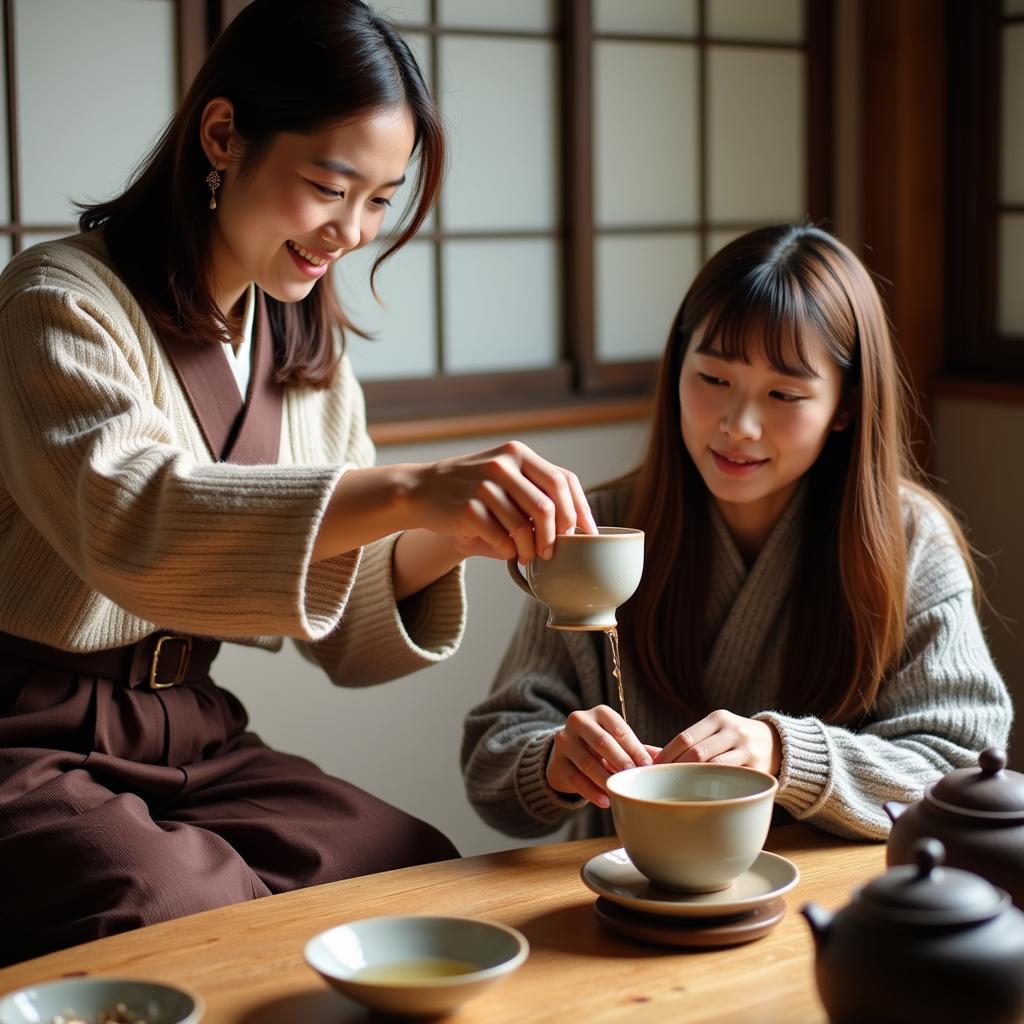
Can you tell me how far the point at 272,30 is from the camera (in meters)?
1.82

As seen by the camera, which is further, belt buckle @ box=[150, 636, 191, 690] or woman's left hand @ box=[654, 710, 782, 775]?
belt buckle @ box=[150, 636, 191, 690]

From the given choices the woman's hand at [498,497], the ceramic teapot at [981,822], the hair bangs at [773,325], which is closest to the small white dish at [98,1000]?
the woman's hand at [498,497]

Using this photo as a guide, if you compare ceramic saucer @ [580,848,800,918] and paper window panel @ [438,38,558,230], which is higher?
paper window panel @ [438,38,558,230]

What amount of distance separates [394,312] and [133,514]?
65.5 inches

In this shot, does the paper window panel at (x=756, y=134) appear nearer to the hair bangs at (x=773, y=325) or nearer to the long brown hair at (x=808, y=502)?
the long brown hair at (x=808, y=502)

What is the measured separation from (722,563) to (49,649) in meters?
0.92

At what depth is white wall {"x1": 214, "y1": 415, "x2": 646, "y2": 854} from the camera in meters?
2.90

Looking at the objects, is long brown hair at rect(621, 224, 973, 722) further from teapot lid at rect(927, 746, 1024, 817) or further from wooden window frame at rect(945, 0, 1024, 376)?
wooden window frame at rect(945, 0, 1024, 376)

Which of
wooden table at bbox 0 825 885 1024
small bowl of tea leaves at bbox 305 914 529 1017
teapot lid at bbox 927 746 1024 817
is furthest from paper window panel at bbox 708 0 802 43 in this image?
small bowl of tea leaves at bbox 305 914 529 1017

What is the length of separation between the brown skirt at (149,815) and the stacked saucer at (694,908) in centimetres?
55

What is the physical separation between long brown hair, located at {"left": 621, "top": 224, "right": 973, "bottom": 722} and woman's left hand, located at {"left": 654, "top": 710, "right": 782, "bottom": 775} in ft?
0.89

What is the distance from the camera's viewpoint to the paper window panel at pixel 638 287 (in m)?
3.40

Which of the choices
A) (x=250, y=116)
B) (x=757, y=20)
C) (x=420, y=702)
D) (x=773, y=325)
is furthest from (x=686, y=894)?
(x=757, y=20)

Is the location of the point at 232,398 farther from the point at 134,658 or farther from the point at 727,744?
the point at 727,744
